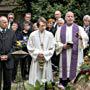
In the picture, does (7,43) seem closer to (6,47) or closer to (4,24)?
(6,47)

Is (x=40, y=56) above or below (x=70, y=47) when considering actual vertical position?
below

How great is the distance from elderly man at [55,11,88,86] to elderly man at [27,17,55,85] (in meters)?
0.29

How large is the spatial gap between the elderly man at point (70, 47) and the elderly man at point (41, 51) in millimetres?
288

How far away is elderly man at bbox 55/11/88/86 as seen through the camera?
1106 cm

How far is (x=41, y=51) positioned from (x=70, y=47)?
2.41 feet

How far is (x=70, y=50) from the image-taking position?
11211mm

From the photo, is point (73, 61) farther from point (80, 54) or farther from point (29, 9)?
point (29, 9)

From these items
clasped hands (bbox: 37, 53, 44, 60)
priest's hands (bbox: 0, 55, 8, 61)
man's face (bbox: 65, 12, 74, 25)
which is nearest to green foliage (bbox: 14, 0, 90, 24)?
man's face (bbox: 65, 12, 74, 25)

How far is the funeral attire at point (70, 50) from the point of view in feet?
36.4

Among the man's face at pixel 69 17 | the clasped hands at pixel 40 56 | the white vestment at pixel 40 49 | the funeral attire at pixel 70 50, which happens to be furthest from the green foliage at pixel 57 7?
the clasped hands at pixel 40 56

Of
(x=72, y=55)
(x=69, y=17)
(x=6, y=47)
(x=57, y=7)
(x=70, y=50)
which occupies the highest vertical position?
(x=57, y=7)

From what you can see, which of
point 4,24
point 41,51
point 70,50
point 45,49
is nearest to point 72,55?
point 70,50

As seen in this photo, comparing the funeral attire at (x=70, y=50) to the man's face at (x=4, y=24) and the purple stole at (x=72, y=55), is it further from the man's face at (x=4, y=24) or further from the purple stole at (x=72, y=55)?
the man's face at (x=4, y=24)

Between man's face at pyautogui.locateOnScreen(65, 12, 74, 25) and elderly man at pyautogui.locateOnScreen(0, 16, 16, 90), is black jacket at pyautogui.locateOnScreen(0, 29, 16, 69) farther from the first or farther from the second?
man's face at pyautogui.locateOnScreen(65, 12, 74, 25)
